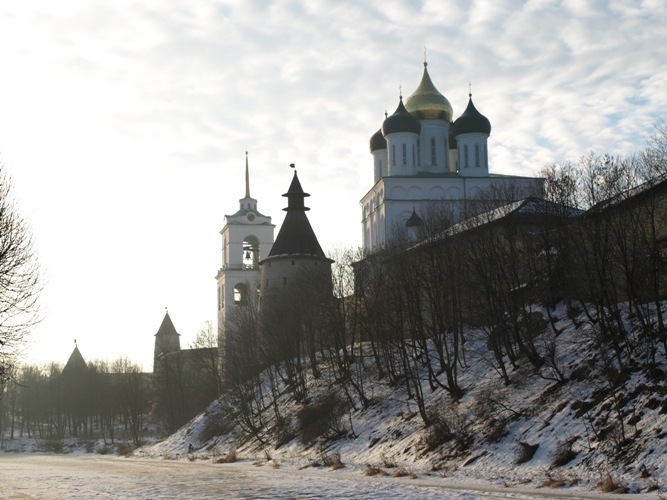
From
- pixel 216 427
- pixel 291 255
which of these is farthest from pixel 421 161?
pixel 216 427

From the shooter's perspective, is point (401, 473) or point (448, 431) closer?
point (401, 473)

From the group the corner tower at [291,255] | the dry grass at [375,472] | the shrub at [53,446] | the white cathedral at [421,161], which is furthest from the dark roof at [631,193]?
the shrub at [53,446]

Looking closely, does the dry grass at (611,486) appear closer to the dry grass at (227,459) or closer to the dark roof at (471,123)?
the dry grass at (227,459)

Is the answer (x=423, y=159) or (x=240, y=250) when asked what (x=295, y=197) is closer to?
(x=423, y=159)

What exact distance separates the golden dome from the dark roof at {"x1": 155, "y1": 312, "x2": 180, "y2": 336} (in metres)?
36.6

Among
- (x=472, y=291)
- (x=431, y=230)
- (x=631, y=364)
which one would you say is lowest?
(x=631, y=364)

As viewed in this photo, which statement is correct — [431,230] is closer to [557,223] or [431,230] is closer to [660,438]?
[557,223]

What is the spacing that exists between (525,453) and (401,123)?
41.2 meters

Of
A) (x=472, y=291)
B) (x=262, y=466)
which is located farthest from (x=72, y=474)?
(x=472, y=291)

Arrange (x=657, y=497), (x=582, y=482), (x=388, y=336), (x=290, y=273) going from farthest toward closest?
(x=290, y=273), (x=388, y=336), (x=582, y=482), (x=657, y=497)

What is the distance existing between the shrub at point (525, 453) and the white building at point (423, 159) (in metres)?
36.5

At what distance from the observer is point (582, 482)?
16422 millimetres

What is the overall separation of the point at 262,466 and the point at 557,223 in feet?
36.2

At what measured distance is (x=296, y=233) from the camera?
160ft
